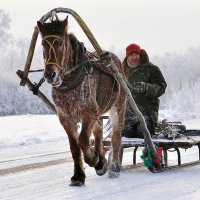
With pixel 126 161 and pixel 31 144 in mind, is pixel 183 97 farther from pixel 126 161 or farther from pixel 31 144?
pixel 126 161

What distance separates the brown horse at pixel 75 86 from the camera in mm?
5859

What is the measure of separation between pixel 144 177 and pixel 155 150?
1.87 ft

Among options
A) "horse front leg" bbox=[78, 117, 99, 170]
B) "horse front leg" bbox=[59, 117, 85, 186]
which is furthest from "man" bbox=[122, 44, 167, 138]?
"horse front leg" bbox=[78, 117, 99, 170]

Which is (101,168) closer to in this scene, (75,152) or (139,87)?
(75,152)

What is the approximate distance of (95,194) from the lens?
19.1ft

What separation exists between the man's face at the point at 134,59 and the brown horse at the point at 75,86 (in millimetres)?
1324

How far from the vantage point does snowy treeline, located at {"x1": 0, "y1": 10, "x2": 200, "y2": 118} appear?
186 feet

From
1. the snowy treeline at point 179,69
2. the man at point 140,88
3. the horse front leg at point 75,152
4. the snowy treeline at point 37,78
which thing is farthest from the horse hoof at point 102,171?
the snowy treeline at point 179,69

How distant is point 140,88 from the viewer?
26.9 feet

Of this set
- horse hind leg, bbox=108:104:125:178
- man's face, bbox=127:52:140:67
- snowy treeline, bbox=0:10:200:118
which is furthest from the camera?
snowy treeline, bbox=0:10:200:118

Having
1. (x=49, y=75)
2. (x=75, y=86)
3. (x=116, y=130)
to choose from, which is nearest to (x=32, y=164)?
(x=116, y=130)

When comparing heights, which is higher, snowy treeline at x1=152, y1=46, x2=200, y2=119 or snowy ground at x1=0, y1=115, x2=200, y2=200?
snowy treeline at x1=152, y1=46, x2=200, y2=119

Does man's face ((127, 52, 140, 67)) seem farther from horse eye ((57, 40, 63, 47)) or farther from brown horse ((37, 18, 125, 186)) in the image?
horse eye ((57, 40, 63, 47))

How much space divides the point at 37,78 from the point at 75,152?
64.2 metres
